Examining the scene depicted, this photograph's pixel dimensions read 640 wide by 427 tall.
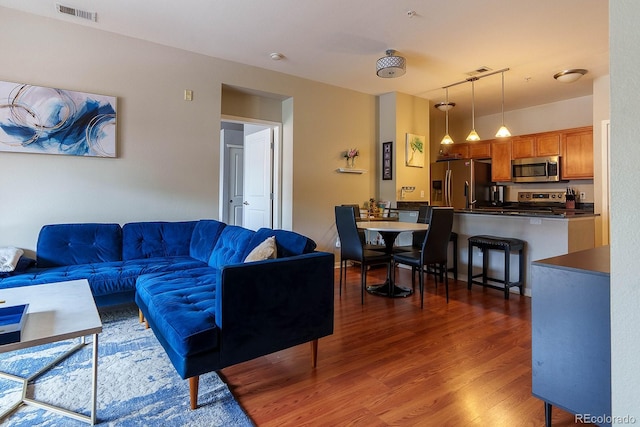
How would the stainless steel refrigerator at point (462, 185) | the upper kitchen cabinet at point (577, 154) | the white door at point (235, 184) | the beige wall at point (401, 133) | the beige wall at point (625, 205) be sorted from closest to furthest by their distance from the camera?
the beige wall at point (625, 205)
the upper kitchen cabinet at point (577, 154)
the beige wall at point (401, 133)
the stainless steel refrigerator at point (462, 185)
the white door at point (235, 184)

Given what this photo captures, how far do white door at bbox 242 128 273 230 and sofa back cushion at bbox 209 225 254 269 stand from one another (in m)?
1.86

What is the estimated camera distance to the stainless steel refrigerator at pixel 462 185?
20.5 feet

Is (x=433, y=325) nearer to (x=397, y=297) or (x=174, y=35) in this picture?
(x=397, y=297)

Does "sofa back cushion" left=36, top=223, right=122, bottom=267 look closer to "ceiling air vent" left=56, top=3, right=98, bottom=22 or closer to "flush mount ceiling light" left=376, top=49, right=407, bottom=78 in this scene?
"ceiling air vent" left=56, top=3, right=98, bottom=22

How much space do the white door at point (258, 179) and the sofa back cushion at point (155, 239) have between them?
1.49 m

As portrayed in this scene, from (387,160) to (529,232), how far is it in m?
2.39

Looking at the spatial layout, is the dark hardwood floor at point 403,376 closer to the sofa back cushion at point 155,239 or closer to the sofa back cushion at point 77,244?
the sofa back cushion at point 155,239

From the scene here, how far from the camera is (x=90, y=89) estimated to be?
344cm

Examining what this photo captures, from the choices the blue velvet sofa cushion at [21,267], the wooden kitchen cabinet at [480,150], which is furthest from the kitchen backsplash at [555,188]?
the blue velvet sofa cushion at [21,267]

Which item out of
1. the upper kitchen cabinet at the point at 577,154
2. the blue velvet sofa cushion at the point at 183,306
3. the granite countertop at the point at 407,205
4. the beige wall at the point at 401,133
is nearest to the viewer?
the blue velvet sofa cushion at the point at 183,306

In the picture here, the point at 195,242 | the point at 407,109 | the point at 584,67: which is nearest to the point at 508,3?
the point at 584,67

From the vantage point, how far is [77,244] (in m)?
3.15

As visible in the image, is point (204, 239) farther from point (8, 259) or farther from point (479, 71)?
point (479, 71)

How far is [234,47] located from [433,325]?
357 centimetres
